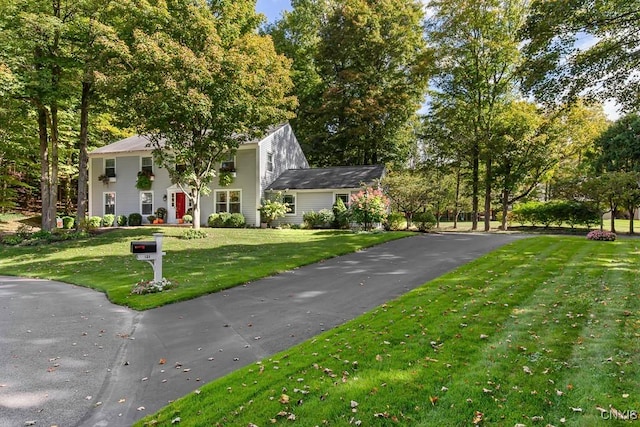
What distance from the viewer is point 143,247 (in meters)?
8.34

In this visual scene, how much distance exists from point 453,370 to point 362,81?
29.6 metres

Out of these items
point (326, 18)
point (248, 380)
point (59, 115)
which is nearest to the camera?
point (248, 380)

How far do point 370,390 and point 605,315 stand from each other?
13.3 ft

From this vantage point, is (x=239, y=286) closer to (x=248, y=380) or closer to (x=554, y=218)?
(x=248, y=380)

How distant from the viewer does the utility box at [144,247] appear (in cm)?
828

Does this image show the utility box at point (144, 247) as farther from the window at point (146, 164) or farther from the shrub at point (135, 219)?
the window at point (146, 164)

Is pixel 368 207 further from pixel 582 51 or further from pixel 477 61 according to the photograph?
pixel 477 61

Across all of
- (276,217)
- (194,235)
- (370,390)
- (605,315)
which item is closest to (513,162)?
(276,217)

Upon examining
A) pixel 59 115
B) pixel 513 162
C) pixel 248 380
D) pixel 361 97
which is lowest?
pixel 248 380

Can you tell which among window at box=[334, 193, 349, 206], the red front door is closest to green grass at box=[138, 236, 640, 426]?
window at box=[334, 193, 349, 206]

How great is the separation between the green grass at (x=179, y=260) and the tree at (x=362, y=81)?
15.2 meters

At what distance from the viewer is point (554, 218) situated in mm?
24891

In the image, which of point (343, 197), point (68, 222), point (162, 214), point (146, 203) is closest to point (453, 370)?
point (343, 197)

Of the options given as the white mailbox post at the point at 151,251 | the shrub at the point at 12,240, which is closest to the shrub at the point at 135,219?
the shrub at the point at 12,240
